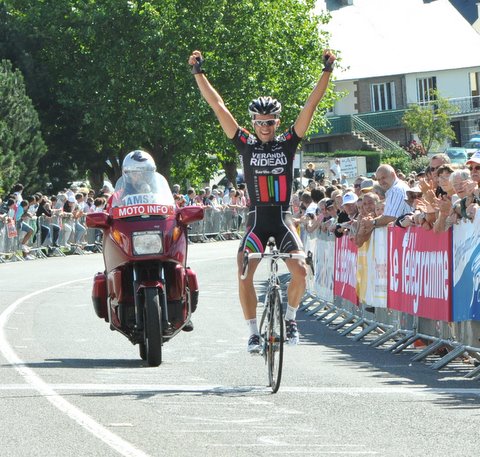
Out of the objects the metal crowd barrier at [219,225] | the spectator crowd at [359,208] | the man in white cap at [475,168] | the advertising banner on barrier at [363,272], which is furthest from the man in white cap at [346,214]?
the metal crowd barrier at [219,225]

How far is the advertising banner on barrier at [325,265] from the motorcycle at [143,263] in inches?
285

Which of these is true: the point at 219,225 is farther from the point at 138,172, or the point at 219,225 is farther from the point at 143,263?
the point at 143,263

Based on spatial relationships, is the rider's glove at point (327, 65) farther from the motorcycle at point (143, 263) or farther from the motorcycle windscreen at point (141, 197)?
the motorcycle windscreen at point (141, 197)

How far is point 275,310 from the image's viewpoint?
1175cm

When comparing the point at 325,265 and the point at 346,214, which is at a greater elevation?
the point at 346,214

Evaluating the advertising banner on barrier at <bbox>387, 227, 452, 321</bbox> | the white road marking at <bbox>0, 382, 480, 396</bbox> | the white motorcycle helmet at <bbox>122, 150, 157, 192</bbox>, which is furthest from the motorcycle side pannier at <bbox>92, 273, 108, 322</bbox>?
the advertising banner on barrier at <bbox>387, 227, 452, 321</bbox>

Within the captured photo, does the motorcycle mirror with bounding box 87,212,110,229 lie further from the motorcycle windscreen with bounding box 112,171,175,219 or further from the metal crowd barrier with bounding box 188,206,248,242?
the metal crowd barrier with bounding box 188,206,248,242

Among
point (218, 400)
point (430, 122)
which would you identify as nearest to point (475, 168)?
point (218, 400)

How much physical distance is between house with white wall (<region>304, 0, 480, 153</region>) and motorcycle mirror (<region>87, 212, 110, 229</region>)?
283 feet

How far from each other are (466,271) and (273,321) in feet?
8.40

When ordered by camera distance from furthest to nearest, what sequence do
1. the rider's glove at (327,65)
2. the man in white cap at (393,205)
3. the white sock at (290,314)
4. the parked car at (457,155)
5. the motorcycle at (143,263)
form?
the parked car at (457,155), the man in white cap at (393,205), the motorcycle at (143,263), the rider's glove at (327,65), the white sock at (290,314)

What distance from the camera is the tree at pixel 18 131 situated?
184ft

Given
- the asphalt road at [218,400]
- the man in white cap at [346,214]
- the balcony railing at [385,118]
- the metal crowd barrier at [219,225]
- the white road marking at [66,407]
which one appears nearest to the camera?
the white road marking at [66,407]

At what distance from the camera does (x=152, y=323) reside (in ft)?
42.7
